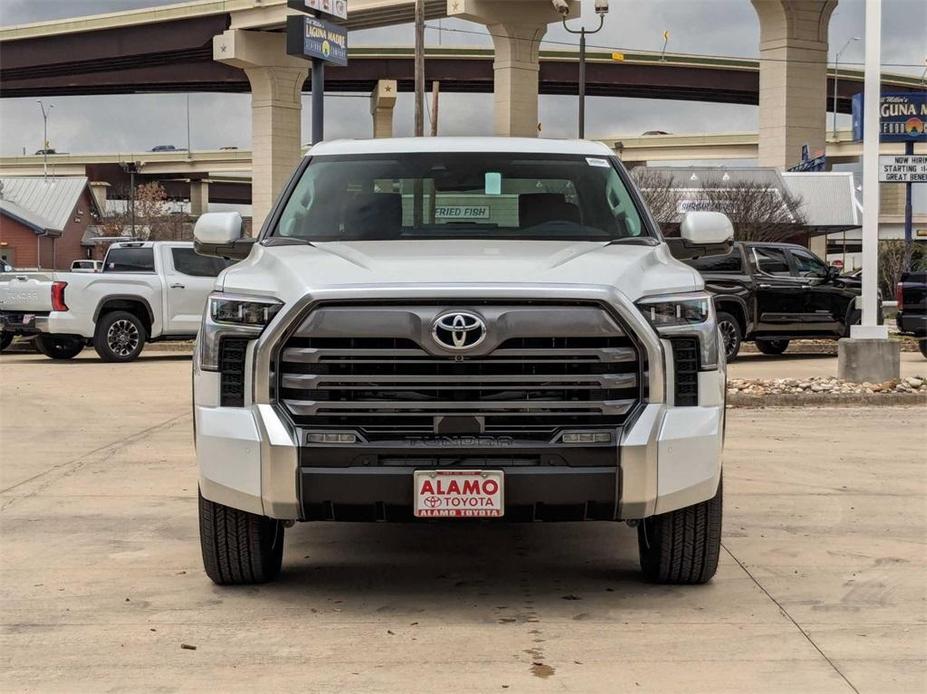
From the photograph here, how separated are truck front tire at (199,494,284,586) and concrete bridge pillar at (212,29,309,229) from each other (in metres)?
55.6

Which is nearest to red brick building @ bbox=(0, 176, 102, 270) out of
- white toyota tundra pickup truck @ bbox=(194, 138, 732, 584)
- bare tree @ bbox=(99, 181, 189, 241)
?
bare tree @ bbox=(99, 181, 189, 241)

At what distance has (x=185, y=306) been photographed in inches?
815

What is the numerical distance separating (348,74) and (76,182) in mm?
19995

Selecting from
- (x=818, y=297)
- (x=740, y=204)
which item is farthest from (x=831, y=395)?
(x=740, y=204)

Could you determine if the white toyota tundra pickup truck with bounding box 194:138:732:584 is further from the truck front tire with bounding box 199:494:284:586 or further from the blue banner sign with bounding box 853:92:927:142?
the blue banner sign with bounding box 853:92:927:142

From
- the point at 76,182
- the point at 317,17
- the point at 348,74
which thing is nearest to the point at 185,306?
the point at 317,17

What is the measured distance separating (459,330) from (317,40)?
110 ft

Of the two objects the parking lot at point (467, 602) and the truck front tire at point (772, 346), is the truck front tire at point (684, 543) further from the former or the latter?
the truck front tire at point (772, 346)

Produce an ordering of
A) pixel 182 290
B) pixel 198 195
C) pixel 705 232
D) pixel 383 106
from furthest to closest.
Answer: pixel 198 195 → pixel 383 106 → pixel 182 290 → pixel 705 232

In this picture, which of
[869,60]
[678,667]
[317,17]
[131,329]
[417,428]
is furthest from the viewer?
[317,17]

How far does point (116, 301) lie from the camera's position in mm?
20266

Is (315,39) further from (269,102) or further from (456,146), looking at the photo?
(456,146)

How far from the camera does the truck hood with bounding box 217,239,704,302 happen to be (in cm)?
516

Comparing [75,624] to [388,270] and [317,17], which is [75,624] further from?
[317,17]
